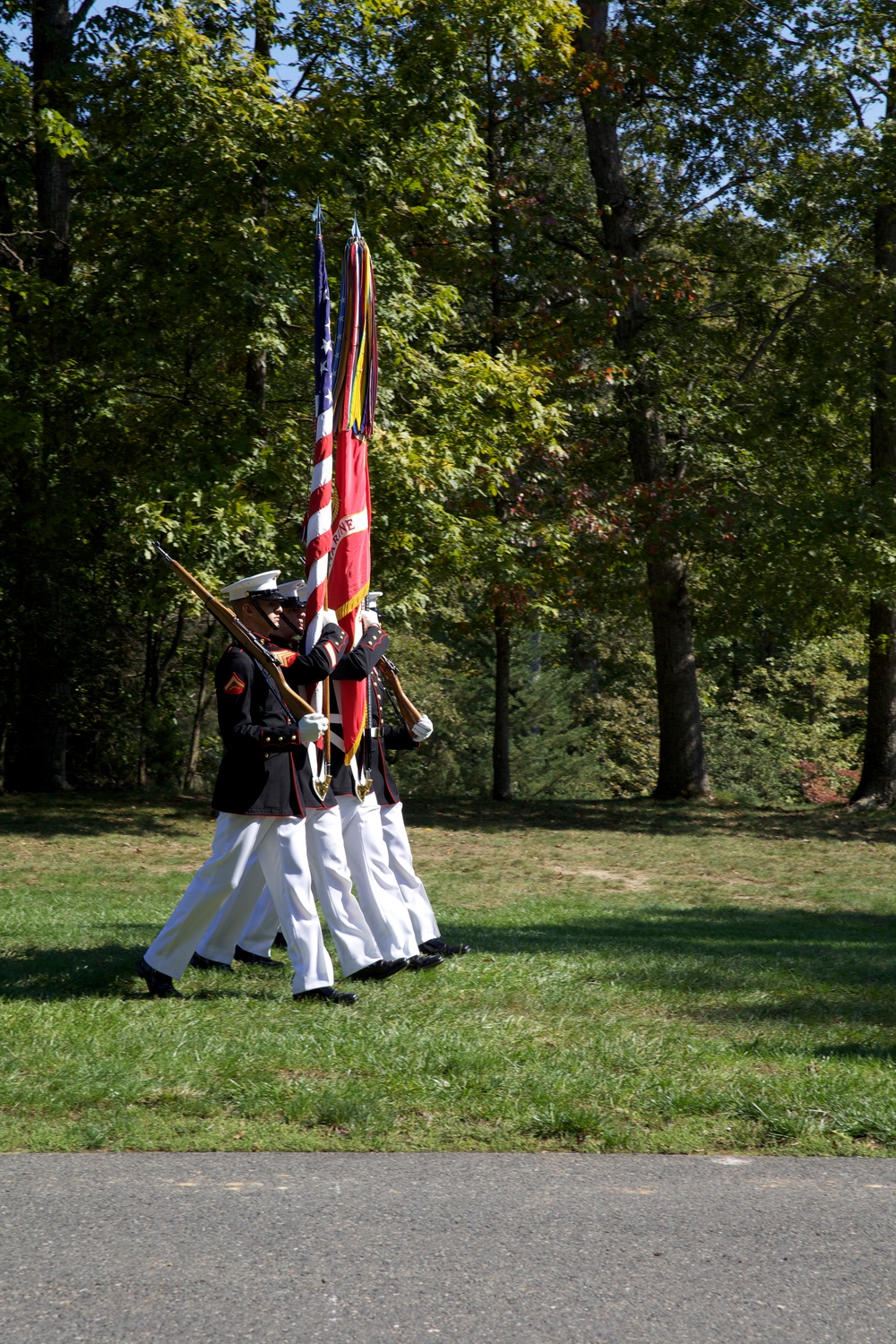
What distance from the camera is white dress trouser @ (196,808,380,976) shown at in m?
6.95

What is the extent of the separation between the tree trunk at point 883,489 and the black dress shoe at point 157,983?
14295mm

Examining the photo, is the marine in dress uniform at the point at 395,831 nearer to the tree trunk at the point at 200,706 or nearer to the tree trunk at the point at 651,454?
the tree trunk at the point at 651,454

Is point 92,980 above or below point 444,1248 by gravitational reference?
above

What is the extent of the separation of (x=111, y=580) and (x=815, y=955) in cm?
A: 1368

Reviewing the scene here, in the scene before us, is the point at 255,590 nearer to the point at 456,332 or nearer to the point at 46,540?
the point at 46,540

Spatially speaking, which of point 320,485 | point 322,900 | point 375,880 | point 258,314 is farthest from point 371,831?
point 258,314

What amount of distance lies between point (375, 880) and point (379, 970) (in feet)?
1.63

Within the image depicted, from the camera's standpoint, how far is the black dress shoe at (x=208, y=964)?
7.47 meters

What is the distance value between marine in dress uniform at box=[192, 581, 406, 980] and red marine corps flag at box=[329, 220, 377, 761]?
0.97 ft

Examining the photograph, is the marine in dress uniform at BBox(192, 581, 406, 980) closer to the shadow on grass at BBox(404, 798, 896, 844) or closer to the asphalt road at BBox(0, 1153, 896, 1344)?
the asphalt road at BBox(0, 1153, 896, 1344)

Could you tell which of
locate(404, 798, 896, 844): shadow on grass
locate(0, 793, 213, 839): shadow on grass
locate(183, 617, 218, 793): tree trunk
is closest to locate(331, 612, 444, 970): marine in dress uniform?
locate(0, 793, 213, 839): shadow on grass

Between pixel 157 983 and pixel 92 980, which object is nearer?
pixel 157 983

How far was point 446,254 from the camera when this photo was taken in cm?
1912

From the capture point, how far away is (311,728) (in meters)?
6.46
